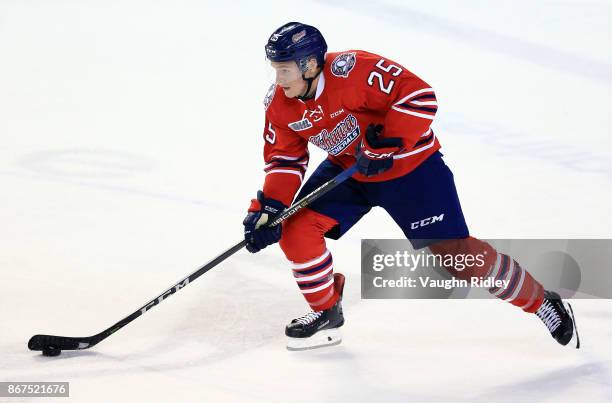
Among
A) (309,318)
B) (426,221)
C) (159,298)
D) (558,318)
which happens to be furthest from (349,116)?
(558,318)

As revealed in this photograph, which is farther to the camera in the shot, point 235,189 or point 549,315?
point 235,189

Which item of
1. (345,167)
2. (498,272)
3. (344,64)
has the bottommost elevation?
(498,272)

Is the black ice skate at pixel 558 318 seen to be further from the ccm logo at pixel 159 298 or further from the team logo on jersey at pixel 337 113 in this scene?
the ccm logo at pixel 159 298

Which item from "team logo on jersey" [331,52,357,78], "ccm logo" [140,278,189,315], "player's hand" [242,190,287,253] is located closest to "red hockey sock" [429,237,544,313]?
"player's hand" [242,190,287,253]

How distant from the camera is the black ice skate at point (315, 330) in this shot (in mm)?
3337

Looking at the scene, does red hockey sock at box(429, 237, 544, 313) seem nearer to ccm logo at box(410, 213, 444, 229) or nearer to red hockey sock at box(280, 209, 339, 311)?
ccm logo at box(410, 213, 444, 229)

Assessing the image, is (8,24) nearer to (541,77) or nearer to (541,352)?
(541,77)

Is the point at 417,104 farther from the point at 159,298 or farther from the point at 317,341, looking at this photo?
the point at 159,298

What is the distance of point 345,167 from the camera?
3461 mm

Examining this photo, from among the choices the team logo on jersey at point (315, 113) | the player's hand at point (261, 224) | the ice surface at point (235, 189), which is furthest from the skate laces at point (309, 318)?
the team logo on jersey at point (315, 113)

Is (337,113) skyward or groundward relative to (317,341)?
skyward

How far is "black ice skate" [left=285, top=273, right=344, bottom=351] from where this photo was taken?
3.34m

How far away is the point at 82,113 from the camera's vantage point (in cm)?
557

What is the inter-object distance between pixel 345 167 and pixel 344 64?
0.40 meters
